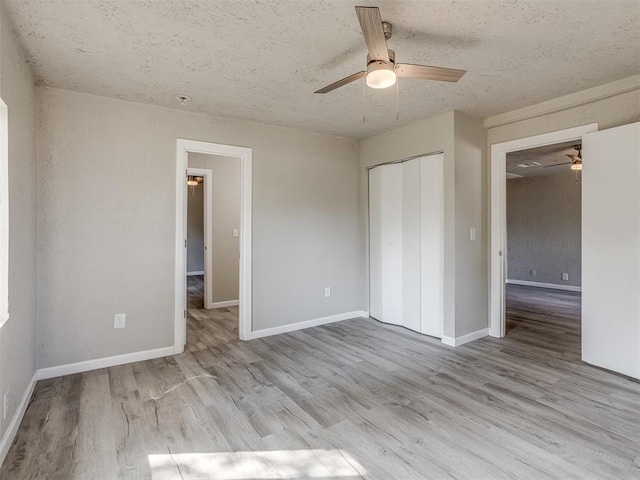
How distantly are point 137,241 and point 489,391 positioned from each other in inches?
129

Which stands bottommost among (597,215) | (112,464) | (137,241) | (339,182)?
(112,464)

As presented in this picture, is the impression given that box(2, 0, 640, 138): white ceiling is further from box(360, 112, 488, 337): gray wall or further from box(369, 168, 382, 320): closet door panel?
box(369, 168, 382, 320): closet door panel

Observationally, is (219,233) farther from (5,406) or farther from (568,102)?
(568,102)

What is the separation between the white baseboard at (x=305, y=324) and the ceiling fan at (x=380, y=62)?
109 inches

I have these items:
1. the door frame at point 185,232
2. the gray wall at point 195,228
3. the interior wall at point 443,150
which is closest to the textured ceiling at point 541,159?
the interior wall at point 443,150

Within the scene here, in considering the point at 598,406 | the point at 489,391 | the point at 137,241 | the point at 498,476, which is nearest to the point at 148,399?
the point at 137,241

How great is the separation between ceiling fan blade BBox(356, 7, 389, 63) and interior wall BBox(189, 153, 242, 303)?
3.85 m

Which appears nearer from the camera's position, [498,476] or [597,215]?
[498,476]

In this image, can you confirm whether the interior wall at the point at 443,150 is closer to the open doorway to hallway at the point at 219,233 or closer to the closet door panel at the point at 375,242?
the closet door panel at the point at 375,242

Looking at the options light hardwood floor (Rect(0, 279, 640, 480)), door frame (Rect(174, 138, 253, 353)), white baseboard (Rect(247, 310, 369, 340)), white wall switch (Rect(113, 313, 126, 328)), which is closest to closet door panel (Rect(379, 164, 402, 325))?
white baseboard (Rect(247, 310, 369, 340))

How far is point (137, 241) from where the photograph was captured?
Answer: 315cm

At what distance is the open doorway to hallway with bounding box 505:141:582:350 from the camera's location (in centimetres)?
549

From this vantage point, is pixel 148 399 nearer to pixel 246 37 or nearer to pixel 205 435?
pixel 205 435

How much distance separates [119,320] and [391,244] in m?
3.10
